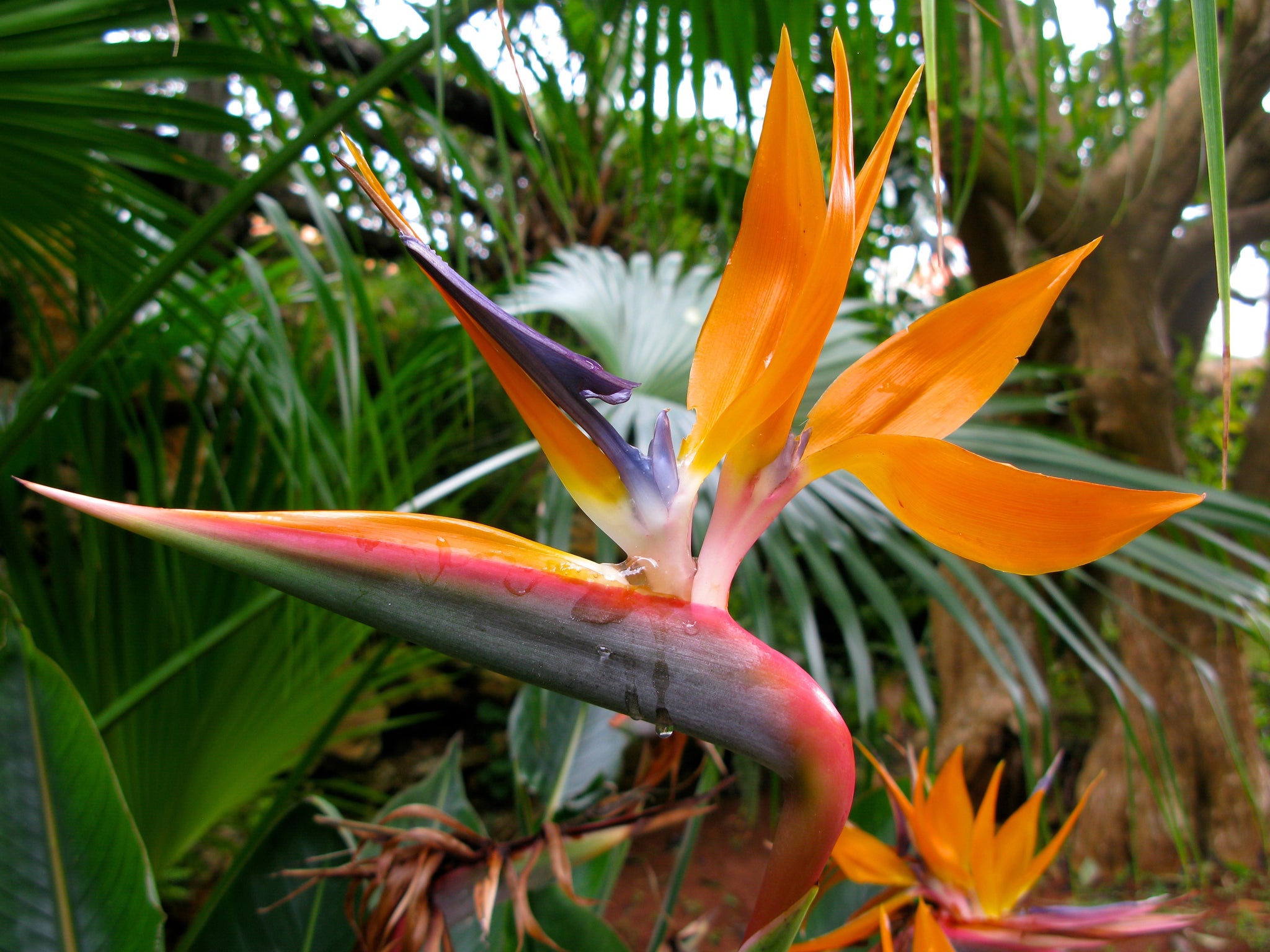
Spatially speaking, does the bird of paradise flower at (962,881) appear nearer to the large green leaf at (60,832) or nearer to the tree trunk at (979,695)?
the large green leaf at (60,832)

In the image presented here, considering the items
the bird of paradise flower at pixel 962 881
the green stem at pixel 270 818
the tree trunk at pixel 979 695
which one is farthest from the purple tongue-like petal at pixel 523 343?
the tree trunk at pixel 979 695

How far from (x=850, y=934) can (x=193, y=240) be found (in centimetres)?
55

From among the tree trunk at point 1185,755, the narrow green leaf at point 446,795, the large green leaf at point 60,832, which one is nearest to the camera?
the large green leaf at point 60,832

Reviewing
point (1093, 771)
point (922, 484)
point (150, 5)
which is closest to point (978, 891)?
point (922, 484)

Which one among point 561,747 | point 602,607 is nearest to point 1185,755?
point 561,747

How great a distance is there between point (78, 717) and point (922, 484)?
35cm

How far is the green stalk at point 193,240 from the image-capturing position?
480mm

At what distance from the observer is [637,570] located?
9.0 inches

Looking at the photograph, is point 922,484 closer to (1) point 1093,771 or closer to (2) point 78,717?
(2) point 78,717

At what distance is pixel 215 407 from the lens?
5.36 feet

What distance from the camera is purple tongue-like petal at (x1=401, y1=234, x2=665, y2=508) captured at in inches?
9.1

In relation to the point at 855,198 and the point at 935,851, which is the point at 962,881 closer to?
the point at 935,851

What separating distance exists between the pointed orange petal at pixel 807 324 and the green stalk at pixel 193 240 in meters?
0.36

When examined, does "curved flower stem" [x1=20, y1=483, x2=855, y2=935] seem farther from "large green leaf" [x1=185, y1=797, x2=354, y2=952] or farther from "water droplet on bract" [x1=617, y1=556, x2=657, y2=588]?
"large green leaf" [x1=185, y1=797, x2=354, y2=952]
